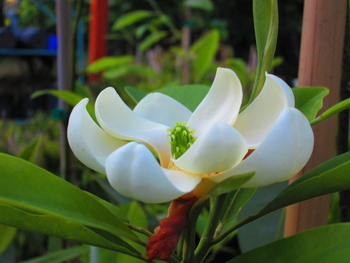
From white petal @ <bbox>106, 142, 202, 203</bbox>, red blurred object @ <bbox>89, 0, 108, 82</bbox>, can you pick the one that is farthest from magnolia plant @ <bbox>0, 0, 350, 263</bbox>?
red blurred object @ <bbox>89, 0, 108, 82</bbox>

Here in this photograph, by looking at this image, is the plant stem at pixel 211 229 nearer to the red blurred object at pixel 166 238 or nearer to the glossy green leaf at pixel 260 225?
the red blurred object at pixel 166 238

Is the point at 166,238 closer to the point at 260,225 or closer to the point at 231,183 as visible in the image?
the point at 231,183

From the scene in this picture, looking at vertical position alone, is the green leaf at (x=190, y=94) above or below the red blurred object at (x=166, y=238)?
above

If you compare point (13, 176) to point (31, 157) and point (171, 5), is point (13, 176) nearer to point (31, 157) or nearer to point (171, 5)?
point (31, 157)

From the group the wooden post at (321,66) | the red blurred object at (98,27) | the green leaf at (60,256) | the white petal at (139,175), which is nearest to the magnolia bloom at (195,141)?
the white petal at (139,175)

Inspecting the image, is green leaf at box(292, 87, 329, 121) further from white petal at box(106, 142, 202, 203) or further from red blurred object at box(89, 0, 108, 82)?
red blurred object at box(89, 0, 108, 82)

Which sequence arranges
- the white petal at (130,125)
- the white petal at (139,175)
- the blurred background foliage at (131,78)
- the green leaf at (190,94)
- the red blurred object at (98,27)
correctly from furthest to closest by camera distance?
1. the red blurred object at (98,27)
2. the blurred background foliage at (131,78)
3. the green leaf at (190,94)
4. the white petal at (130,125)
5. the white petal at (139,175)

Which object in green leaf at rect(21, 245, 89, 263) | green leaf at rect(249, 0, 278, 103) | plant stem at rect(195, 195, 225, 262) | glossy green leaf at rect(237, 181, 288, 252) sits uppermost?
green leaf at rect(249, 0, 278, 103)
